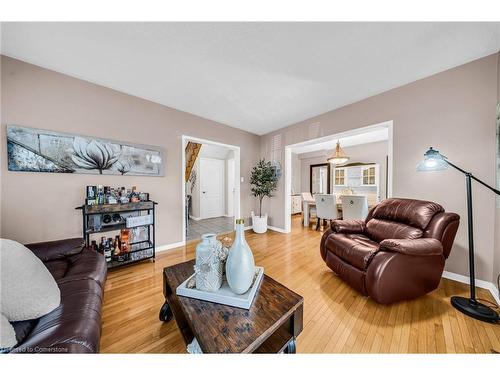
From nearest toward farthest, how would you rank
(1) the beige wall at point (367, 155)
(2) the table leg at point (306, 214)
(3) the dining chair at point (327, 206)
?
(3) the dining chair at point (327, 206) → (2) the table leg at point (306, 214) → (1) the beige wall at point (367, 155)

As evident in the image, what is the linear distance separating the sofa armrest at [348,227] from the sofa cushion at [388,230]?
0.24 ft

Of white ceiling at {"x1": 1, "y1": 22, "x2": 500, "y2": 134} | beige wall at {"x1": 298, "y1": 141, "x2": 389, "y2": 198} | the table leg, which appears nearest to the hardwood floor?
white ceiling at {"x1": 1, "y1": 22, "x2": 500, "y2": 134}

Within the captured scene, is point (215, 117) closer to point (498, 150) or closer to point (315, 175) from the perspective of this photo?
point (498, 150)

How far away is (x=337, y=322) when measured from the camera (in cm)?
136

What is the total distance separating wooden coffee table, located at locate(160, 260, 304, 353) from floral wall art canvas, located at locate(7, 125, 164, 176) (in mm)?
2006

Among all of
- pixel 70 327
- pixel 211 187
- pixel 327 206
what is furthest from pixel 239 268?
pixel 211 187

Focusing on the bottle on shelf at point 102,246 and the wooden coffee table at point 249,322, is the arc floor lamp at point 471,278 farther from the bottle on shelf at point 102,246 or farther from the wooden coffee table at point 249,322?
the bottle on shelf at point 102,246

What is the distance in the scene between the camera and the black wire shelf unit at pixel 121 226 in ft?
6.55

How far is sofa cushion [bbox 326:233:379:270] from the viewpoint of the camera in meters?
1.58

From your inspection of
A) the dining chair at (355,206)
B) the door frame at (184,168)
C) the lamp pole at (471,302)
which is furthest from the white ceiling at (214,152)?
the lamp pole at (471,302)

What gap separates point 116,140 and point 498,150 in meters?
4.21

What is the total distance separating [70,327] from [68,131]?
2226 millimetres
